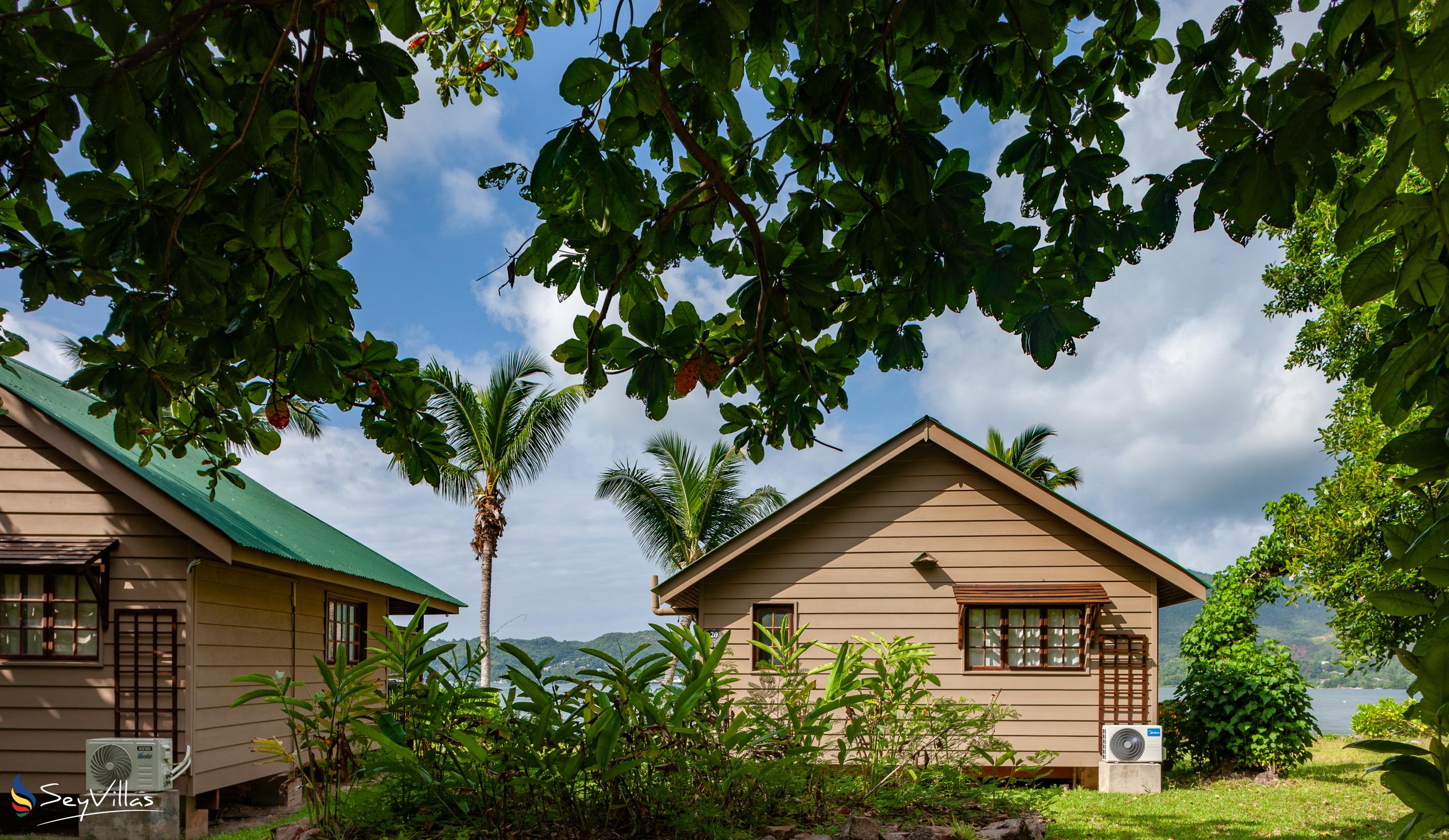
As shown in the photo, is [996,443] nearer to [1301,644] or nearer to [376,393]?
[376,393]

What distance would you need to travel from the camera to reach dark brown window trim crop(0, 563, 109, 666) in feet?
30.6

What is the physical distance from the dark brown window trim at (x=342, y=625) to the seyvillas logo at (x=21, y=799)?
344 centimetres

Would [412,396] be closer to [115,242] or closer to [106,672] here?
[115,242]

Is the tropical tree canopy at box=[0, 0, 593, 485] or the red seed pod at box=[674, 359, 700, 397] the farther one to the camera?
the red seed pod at box=[674, 359, 700, 397]

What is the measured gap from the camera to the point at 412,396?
4.75 meters

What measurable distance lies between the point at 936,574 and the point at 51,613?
34.5ft

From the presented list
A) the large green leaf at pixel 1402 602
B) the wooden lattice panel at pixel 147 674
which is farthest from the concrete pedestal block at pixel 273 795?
the large green leaf at pixel 1402 602

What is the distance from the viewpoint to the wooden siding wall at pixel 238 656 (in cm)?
947

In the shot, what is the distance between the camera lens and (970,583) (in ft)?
39.2

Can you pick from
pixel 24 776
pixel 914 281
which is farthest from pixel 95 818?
pixel 914 281

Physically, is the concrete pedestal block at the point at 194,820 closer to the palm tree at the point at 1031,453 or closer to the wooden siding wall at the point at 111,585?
the wooden siding wall at the point at 111,585

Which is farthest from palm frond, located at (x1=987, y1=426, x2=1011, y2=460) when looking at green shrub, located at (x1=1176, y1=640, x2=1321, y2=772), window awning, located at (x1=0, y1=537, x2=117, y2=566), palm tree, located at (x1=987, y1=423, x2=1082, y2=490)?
window awning, located at (x1=0, y1=537, x2=117, y2=566)

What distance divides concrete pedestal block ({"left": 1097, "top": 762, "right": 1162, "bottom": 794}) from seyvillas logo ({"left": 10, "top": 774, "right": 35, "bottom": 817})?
1214 centimetres

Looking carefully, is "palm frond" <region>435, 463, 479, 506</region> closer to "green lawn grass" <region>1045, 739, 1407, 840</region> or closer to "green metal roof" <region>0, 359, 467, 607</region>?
"green metal roof" <region>0, 359, 467, 607</region>
